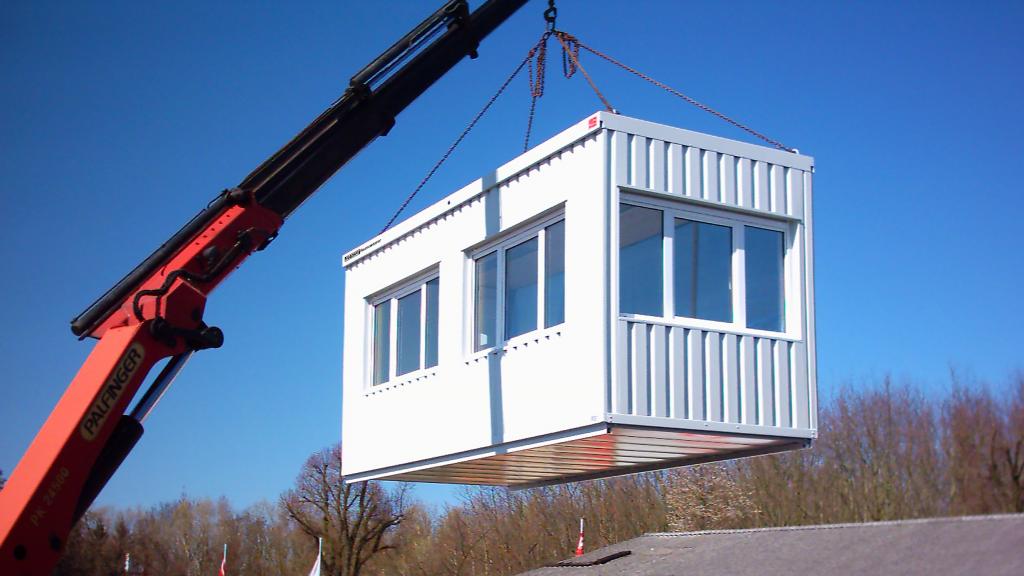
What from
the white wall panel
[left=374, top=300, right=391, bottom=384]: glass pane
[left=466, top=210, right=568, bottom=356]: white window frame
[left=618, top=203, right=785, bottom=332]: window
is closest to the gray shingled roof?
the white wall panel

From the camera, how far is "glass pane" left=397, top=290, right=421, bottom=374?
13922 millimetres

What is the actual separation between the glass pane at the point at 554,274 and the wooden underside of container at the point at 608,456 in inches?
49.9

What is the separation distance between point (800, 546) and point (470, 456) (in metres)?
3.88

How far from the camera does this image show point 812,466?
2720 centimetres

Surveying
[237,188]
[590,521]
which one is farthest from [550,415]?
[590,521]

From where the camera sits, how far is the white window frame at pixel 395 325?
1366 cm

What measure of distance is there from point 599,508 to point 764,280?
977 inches

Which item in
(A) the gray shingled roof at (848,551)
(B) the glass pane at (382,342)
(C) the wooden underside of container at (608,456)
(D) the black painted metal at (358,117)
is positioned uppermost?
(D) the black painted metal at (358,117)

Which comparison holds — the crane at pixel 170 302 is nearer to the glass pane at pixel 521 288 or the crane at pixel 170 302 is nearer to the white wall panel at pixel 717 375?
the glass pane at pixel 521 288

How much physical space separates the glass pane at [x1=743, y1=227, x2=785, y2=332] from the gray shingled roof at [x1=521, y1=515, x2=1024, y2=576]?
2.03 m

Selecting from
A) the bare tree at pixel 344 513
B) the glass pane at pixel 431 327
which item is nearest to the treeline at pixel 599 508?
the bare tree at pixel 344 513

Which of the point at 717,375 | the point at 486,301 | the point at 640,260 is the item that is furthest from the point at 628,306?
the point at 486,301

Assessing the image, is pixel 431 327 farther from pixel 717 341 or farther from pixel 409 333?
pixel 717 341

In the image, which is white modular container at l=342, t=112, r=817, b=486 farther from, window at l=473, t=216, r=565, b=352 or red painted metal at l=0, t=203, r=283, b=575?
red painted metal at l=0, t=203, r=283, b=575
